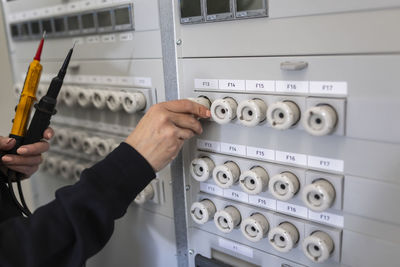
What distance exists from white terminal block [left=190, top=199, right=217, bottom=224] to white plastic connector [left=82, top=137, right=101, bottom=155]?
0.38 metres

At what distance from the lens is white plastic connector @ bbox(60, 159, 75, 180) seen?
3.81ft

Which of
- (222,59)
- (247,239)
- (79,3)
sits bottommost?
(247,239)

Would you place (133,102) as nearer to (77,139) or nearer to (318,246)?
(77,139)

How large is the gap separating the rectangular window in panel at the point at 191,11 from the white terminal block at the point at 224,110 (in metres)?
0.17

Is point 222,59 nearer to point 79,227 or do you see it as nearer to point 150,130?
point 150,130

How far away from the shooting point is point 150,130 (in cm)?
71

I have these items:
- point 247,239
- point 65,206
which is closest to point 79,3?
point 65,206

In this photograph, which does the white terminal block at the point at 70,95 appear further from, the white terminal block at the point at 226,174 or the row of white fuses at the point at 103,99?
the white terminal block at the point at 226,174

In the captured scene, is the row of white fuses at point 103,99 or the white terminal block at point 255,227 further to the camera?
the row of white fuses at point 103,99

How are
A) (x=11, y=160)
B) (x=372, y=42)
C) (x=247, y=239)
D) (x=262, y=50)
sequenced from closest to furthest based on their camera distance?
(x=372, y=42) < (x=262, y=50) < (x=247, y=239) < (x=11, y=160)

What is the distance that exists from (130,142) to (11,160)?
0.38 metres

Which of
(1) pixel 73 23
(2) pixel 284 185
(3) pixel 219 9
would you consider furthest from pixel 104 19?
(2) pixel 284 185

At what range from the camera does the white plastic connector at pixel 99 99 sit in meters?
0.97

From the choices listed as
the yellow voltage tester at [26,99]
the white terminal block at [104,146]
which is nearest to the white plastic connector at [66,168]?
the white terminal block at [104,146]
